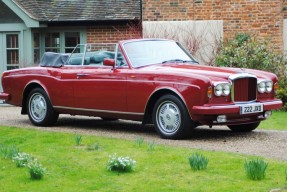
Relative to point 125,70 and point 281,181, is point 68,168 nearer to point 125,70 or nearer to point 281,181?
point 281,181

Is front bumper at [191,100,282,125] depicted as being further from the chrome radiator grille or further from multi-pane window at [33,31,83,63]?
multi-pane window at [33,31,83,63]

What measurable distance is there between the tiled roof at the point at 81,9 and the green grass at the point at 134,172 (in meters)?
11.5

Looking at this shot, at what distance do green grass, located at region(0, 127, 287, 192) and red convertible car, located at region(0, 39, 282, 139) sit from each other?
37.2 inches

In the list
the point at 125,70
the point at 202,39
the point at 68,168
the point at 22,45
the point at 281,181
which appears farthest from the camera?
the point at 22,45

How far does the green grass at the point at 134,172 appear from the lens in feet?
25.3

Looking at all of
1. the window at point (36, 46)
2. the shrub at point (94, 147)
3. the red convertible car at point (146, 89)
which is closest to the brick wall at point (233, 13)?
the window at point (36, 46)

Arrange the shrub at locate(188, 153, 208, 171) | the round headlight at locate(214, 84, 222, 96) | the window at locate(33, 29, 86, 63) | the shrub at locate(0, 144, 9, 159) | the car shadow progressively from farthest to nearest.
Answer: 1. the window at locate(33, 29, 86, 63)
2. the car shadow
3. the round headlight at locate(214, 84, 222, 96)
4. the shrub at locate(0, 144, 9, 159)
5. the shrub at locate(188, 153, 208, 171)

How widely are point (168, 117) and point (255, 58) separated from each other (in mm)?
7817

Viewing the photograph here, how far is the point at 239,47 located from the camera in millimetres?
19109

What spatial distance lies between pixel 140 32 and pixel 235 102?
10.7 metres

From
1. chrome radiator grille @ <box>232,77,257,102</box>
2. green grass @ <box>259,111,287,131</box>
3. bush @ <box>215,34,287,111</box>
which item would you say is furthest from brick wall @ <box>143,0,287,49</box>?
chrome radiator grille @ <box>232,77,257,102</box>

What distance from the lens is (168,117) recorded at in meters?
11.1

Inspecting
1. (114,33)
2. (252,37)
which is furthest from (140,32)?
(252,37)

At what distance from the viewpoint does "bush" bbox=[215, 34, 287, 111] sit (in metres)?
18.5
